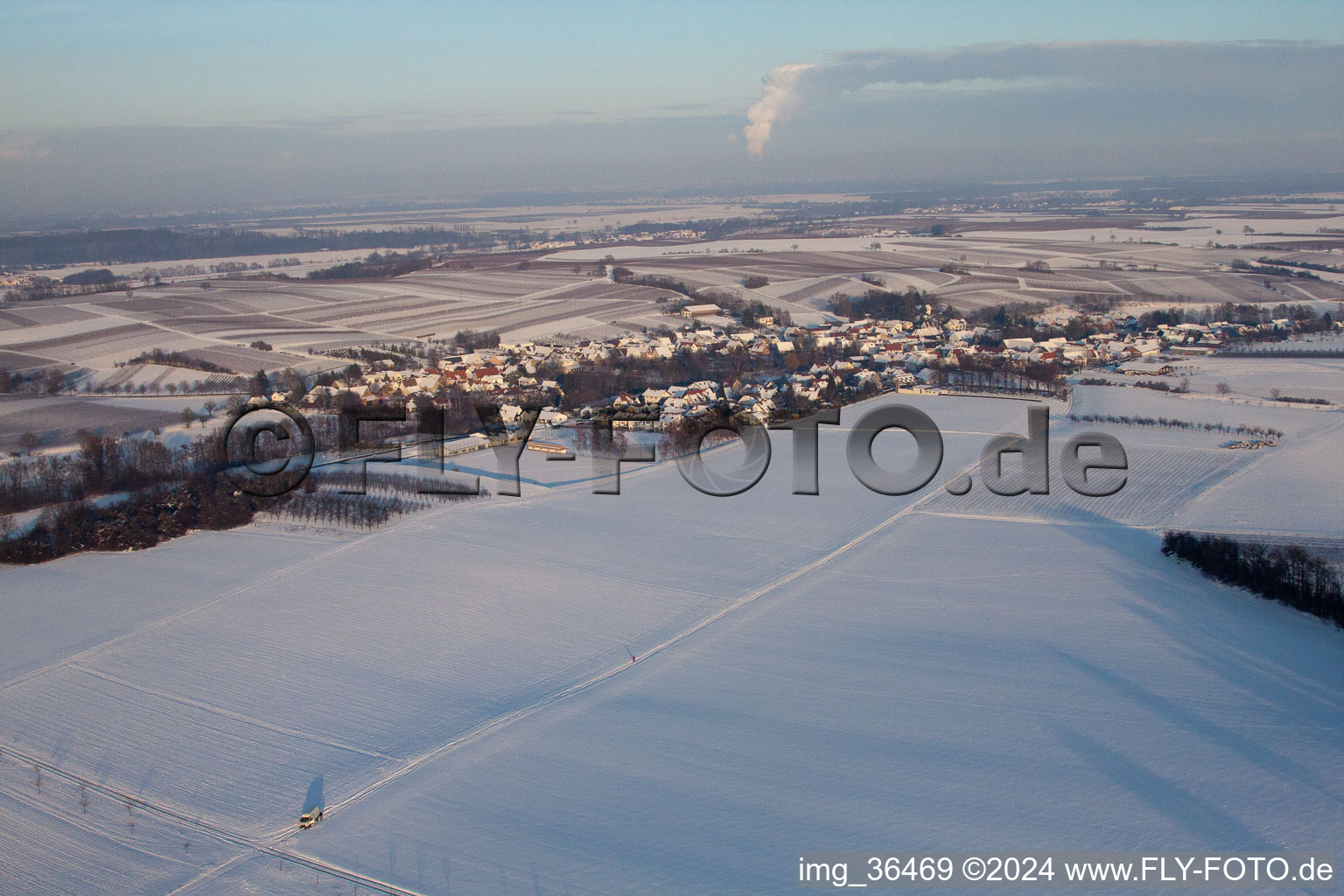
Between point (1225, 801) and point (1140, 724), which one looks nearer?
point (1225, 801)

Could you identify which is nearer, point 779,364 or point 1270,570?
point 1270,570

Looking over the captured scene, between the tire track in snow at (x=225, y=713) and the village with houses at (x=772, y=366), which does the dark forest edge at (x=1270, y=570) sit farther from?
the tire track in snow at (x=225, y=713)

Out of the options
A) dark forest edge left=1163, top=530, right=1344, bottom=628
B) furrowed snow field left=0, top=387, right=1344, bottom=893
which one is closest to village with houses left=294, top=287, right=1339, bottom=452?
furrowed snow field left=0, top=387, right=1344, bottom=893

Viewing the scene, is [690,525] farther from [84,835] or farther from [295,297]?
[295,297]

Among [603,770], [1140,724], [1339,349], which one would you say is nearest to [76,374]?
[603,770]

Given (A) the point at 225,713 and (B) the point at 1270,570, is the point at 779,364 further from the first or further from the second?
(A) the point at 225,713

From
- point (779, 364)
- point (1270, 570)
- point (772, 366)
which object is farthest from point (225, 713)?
point (779, 364)

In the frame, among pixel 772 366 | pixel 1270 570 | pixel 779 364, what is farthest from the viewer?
pixel 779 364
